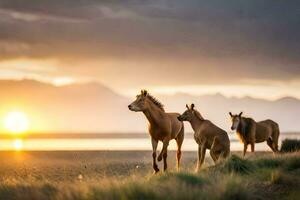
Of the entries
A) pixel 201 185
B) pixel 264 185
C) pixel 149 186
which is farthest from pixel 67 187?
pixel 264 185

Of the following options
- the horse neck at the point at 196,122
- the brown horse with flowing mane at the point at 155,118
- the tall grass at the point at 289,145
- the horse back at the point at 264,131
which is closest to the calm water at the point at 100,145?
the tall grass at the point at 289,145

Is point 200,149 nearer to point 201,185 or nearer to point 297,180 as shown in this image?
point 297,180

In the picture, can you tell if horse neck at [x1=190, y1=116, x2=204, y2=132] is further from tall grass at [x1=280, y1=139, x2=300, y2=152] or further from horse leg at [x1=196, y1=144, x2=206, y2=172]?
tall grass at [x1=280, y1=139, x2=300, y2=152]

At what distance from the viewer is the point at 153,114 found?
2578 centimetres

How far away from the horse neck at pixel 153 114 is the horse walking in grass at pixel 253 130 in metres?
5.83

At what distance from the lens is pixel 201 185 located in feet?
56.8

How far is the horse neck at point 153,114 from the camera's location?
25750mm

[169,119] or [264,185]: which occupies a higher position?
[169,119]

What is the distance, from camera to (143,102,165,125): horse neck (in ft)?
84.5

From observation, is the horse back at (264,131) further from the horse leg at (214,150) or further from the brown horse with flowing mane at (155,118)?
the horse leg at (214,150)

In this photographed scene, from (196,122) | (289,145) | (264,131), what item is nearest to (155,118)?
(196,122)

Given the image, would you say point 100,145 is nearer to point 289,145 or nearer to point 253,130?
point 289,145

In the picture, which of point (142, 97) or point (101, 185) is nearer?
point (101, 185)

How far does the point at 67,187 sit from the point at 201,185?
3.34 m
